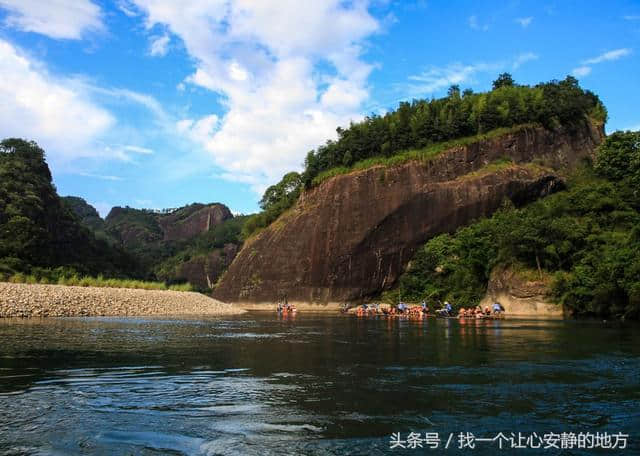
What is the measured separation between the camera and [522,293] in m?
43.3

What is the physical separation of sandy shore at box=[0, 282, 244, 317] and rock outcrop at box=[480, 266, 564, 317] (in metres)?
26.1

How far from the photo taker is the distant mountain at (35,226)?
62250mm

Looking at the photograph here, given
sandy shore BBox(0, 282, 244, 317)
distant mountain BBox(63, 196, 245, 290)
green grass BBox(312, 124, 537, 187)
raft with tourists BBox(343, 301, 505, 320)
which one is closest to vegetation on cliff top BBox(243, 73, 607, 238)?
green grass BBox(312, 124, 537, 187)

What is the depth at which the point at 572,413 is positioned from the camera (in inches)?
320

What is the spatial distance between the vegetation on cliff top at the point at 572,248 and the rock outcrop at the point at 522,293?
0.86m

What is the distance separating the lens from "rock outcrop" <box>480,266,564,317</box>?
4166 cm

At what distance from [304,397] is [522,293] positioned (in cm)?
3816

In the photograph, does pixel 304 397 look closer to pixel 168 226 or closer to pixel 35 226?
pixel 35 226

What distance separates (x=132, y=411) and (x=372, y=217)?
60409 millimetres

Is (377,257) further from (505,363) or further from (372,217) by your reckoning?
(505,363)

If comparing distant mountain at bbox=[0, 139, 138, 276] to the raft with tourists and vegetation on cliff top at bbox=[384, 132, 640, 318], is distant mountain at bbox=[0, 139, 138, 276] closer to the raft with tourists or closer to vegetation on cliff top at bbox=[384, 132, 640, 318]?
the raft with tourists

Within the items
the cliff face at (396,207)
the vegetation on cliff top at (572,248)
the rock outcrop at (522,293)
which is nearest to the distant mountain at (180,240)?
the cliff face at (396,207)

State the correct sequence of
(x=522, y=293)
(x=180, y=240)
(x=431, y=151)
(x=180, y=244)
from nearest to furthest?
(x=522, y=293), (x=431, y=151), (x=180, y=244), (x=180, y=240)

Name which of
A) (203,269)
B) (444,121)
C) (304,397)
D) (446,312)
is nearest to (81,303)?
(446,312)
